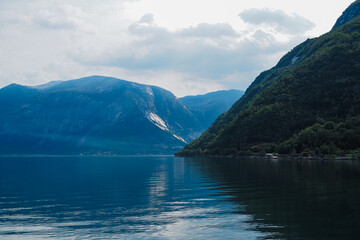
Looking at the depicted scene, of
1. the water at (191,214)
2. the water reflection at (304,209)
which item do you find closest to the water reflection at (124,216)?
the water at (191,214)

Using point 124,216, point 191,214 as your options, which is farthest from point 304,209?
point 124,216

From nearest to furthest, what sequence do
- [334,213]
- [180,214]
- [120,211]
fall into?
[334,213], [180,214], [120,211]

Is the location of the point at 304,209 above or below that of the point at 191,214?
above

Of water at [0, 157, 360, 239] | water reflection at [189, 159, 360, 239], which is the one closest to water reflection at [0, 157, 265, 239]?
water at [0, 157, 360, 239]

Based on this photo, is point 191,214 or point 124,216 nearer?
point 124,216

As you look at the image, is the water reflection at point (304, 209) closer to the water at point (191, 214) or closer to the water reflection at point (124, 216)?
the water at point (191, 214)

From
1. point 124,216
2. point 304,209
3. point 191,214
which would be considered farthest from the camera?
point 191,214

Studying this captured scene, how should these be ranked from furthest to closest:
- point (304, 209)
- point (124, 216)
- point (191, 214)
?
1. point (191, 214)
2. point (304, 209)
3. point (124, 216)

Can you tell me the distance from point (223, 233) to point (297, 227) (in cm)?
672

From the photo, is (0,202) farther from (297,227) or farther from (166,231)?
(297,227)

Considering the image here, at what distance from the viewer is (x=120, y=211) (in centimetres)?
4478

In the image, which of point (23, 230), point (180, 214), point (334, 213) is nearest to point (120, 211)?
point (180, 214)

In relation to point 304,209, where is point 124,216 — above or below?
below

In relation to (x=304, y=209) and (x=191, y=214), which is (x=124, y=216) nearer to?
(x=191, y=214)
